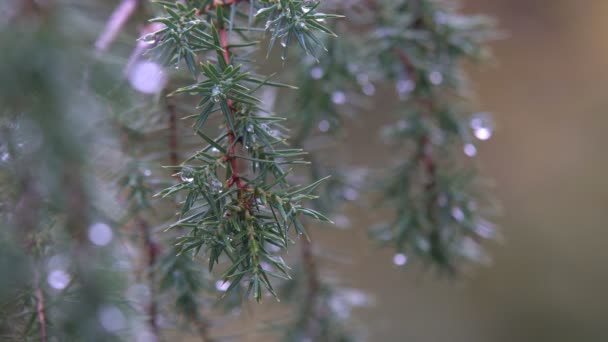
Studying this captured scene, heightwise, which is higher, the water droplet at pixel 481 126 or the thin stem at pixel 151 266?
the water droplet at pixel 481 126

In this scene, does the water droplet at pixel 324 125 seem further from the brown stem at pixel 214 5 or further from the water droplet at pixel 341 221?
the brown stem at pixel 214 5

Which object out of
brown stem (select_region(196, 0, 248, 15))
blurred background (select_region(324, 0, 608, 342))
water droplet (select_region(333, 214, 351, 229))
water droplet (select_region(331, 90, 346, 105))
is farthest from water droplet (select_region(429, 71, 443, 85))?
blurred background (select_region(324, 0, 608, 342))

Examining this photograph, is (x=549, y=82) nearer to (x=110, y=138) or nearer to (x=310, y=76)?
(x=310, y=76)

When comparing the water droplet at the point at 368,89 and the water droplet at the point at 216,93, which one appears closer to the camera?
the water droplet at the point at 216,93

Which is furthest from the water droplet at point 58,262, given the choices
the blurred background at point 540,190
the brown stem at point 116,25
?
the blurred background at point 540,190

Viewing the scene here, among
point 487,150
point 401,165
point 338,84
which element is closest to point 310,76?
point 338,84

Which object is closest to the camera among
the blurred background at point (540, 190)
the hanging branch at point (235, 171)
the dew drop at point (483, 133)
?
the hanging branch at point (235, 171)
